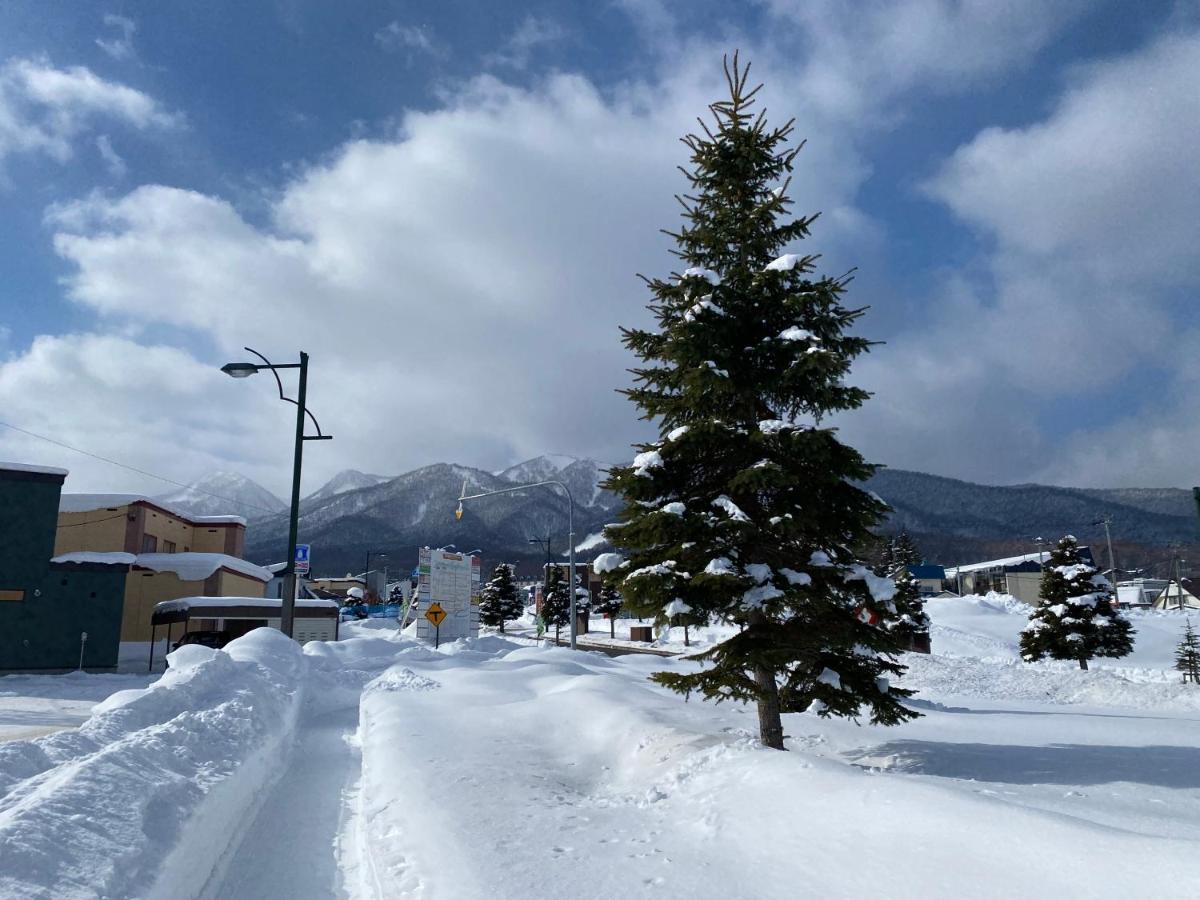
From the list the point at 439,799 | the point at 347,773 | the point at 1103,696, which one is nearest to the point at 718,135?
the point at 439,799

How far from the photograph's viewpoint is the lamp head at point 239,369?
1653 centimetres

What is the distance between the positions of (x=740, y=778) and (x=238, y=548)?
53378 millimetres

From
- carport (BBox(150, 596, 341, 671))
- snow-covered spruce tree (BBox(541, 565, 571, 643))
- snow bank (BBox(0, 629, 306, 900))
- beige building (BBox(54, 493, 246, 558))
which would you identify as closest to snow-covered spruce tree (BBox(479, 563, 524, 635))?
snow-covered spruce tree (BBox(541, 565, 571, 643))

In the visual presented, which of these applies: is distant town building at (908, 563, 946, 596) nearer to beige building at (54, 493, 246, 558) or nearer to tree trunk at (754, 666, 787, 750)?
beige building at (54, 493, 246, 558)

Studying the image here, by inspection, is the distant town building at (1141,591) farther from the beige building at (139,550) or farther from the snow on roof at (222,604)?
the beige building at (139,550)

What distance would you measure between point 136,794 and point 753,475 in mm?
6370

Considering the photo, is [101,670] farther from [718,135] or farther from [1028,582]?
[1028,582]

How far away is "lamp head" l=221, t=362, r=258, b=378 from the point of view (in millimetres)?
16531

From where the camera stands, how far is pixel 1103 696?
64.2ft

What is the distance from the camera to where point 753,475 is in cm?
845

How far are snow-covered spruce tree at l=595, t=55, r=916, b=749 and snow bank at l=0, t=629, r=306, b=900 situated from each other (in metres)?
4.58

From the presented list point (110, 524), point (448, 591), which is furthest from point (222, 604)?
point (448, 591)

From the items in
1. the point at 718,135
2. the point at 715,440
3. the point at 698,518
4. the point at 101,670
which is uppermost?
the point at 718,135

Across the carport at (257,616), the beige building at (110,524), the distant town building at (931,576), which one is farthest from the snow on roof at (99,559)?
the distant town building at (931,576)
